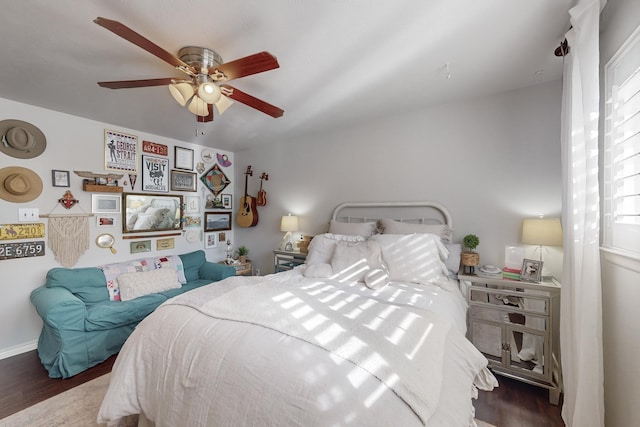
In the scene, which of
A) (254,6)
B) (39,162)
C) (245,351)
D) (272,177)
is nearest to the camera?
(245,351)

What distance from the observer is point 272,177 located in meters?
4.13

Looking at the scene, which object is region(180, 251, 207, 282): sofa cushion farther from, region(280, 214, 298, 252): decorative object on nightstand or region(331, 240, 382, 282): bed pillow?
region(331, 240, 382, 282): bed pillow

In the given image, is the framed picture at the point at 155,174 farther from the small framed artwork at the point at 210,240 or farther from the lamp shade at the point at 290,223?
the lamp shade at the point at 290,223

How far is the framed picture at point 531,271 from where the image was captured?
2033mm

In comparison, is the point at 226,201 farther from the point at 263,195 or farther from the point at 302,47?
the point at 302,47

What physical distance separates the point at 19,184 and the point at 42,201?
25cm

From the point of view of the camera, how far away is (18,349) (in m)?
2.55

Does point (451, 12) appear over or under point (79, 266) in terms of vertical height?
over

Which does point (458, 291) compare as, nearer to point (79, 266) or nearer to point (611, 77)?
point (611, 77)

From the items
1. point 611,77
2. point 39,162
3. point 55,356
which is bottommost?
point 55,356

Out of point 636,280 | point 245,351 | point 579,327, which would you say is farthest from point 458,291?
point 245,351

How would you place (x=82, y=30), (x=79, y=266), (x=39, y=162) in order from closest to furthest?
(x=82, y=30), (x=39, y=162), (x=79, y=266)

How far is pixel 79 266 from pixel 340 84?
11.3 feet

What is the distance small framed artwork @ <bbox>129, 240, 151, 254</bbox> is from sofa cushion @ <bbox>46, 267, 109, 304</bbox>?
0.53m
